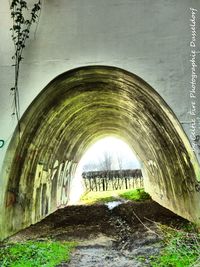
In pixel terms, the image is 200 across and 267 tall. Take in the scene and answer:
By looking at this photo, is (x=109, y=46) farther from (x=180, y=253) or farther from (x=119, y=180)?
(x=119, y=180)

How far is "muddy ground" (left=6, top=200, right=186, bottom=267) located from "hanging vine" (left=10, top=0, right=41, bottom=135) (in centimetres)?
267

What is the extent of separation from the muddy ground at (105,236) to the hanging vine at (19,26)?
267cm

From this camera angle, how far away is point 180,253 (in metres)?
5.64

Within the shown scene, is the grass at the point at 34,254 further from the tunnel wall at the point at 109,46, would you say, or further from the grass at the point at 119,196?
the grass at the point at 119,196

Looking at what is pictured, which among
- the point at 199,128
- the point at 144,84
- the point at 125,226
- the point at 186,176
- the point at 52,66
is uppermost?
the point at 52,66

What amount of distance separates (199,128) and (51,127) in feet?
13.4

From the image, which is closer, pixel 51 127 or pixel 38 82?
pixel 38 82

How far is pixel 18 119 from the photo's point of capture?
682 cm

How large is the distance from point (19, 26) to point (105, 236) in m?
4.80

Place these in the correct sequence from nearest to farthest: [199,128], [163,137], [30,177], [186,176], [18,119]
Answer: [199,128], [18,119], [186,176], [163,137], [30,177]

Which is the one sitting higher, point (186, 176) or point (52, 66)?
point (52, 66)

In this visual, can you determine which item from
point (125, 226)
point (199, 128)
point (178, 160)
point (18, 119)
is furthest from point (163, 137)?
point (18, 119)

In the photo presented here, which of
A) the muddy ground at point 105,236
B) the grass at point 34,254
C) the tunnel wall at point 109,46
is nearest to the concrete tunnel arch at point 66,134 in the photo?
the tunnel wall at point 109,46

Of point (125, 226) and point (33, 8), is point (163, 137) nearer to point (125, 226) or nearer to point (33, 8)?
point (125, 226)
